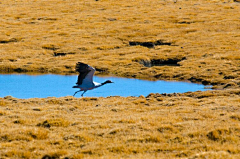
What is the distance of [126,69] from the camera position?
40812 millimetres

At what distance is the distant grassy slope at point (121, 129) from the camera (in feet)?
45.9

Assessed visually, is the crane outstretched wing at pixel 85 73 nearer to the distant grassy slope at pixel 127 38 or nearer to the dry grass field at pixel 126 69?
the dry grass field at pixel 126 69

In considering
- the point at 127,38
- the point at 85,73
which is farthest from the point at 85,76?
the point at 127,38

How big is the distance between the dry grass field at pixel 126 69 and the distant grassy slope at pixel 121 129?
4 cm

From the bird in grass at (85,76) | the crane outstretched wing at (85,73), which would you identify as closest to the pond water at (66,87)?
the bird in grass at (85,76)

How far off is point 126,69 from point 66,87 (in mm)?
9344

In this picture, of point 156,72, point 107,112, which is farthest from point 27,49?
point 107,112

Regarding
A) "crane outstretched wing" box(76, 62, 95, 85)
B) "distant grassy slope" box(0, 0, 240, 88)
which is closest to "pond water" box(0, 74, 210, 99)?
"distant grassy slope" box(0, 0, 240, 88)

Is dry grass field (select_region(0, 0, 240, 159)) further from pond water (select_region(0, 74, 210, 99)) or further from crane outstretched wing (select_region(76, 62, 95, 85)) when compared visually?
pond water (select_region(0, 74, 210, 99))

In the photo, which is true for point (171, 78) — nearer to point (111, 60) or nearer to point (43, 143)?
point (111, 60)

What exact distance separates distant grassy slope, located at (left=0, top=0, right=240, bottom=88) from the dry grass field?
0.42ft

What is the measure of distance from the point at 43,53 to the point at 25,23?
20.6 metres

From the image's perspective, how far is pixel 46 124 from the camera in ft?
59.2

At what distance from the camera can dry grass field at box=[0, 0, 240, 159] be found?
14.9 metres
